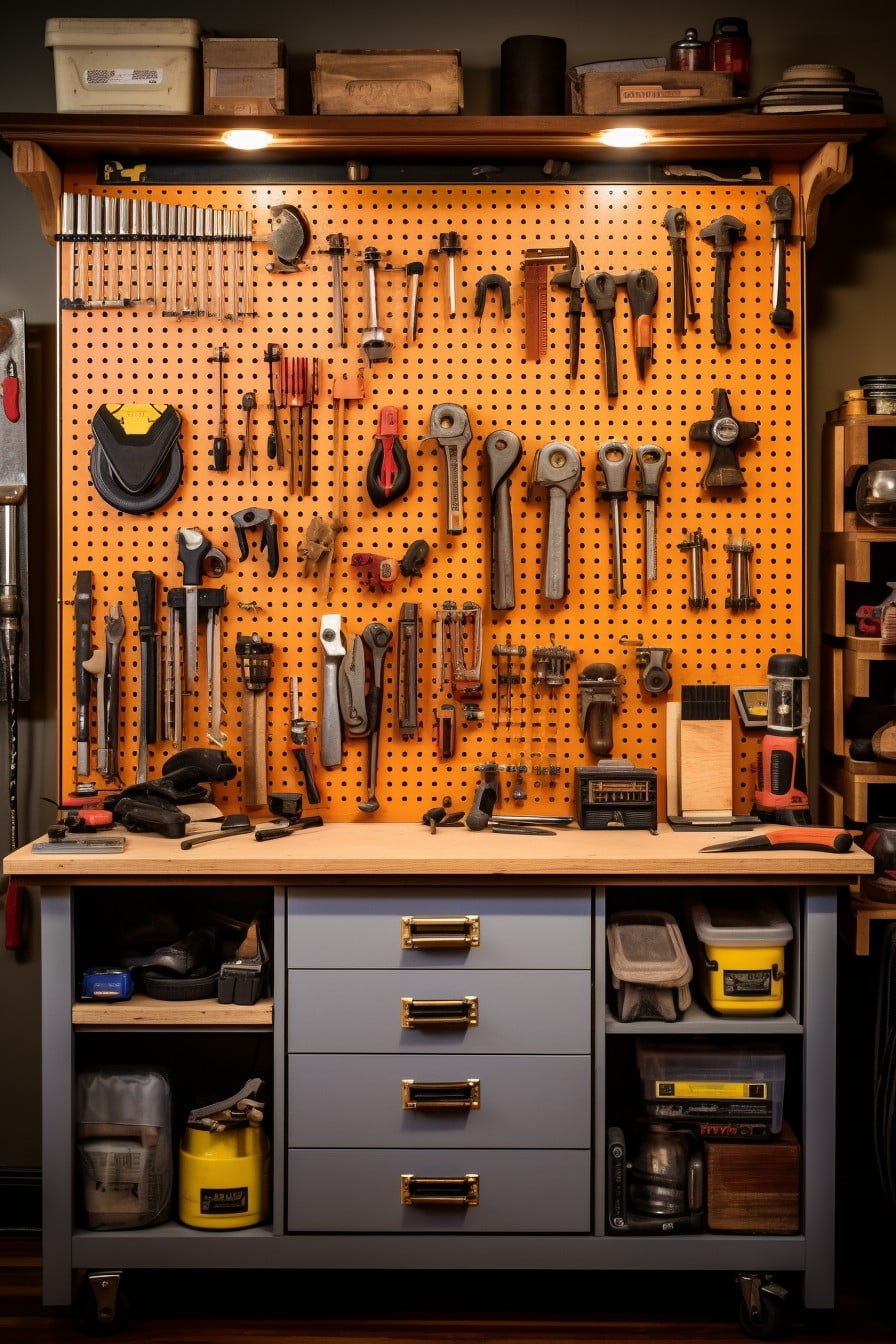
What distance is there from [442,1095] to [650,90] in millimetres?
2253

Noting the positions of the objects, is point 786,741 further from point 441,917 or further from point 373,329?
point 373,329

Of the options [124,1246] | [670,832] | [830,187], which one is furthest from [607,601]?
[124,1246]

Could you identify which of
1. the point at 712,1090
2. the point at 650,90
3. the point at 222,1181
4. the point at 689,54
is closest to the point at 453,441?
the point at 650,90

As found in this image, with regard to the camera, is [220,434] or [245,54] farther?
[220,434]

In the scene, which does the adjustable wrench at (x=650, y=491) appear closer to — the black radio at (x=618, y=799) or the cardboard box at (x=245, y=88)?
the black radio at (x=618, y=799)

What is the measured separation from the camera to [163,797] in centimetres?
279

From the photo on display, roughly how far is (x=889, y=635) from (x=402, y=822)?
4.05 feet

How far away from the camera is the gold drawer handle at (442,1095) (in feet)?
8.31

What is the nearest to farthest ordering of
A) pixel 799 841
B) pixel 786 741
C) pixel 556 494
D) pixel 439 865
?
pixel 439 865 < pixel 799 841 < pixel 786 741 < pixel 556 494

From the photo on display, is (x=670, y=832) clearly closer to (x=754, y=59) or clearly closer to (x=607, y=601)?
(x=607, y=601)

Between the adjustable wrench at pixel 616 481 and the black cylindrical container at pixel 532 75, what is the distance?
78cm

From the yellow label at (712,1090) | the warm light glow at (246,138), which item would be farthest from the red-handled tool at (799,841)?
the warm light glow at (246,138)

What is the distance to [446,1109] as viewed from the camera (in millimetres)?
2541

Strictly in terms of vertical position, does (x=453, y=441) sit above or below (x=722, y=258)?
below
